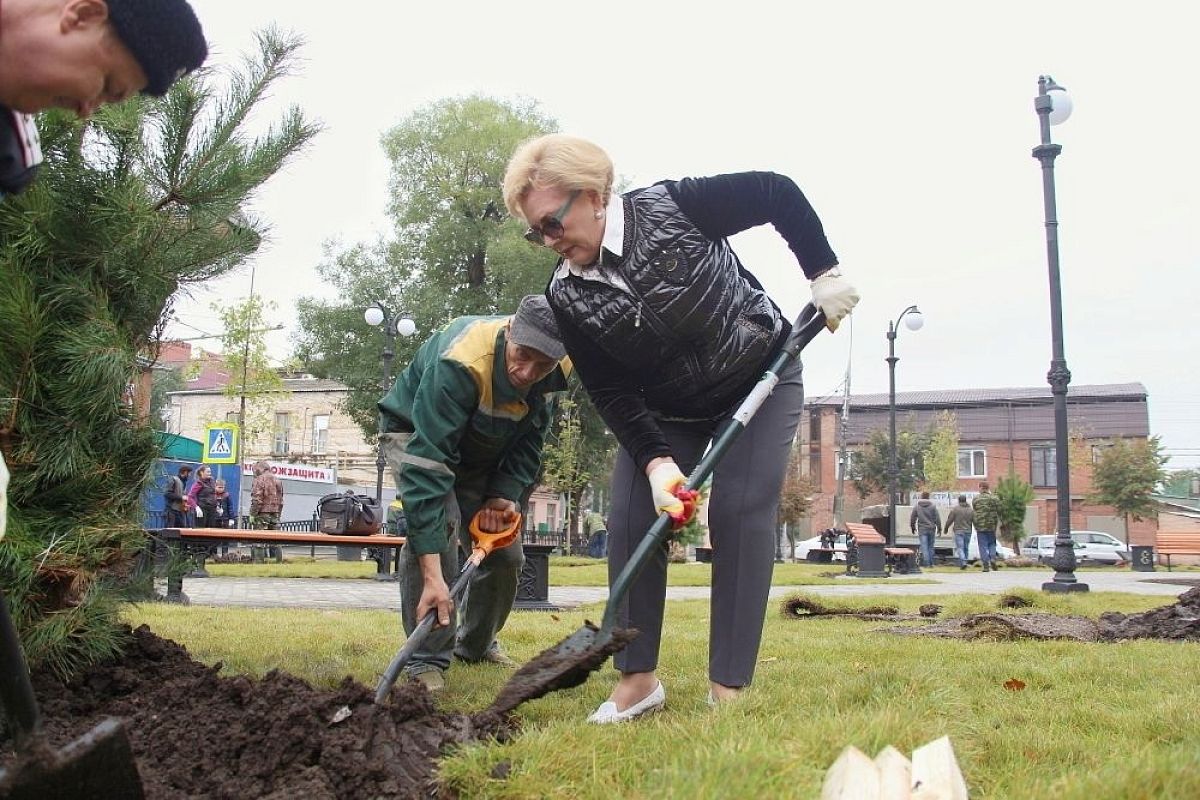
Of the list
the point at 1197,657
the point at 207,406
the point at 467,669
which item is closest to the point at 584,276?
the point at 467,669

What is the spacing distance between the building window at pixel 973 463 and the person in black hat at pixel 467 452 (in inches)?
2432

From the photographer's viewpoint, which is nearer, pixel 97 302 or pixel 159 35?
pixel 159 35

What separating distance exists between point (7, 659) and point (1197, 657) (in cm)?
481

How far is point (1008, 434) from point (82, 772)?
6475 cm

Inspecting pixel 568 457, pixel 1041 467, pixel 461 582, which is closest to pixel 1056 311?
pixel 461 582

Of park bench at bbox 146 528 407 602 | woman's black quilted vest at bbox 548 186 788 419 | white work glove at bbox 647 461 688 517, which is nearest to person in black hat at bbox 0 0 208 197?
woman's black quilted vest at bbox 548 186 788 419

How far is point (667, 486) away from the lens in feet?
10.1

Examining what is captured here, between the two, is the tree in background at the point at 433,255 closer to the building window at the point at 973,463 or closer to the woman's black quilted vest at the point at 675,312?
the woman's black quilted vest at the point at 675,312

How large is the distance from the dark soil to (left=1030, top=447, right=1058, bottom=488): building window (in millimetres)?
62053

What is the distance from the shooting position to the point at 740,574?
3.18 m

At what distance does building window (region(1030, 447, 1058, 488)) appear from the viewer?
59281mm

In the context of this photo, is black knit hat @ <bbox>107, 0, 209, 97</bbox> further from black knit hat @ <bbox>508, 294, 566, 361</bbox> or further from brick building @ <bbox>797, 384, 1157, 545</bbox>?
brick building @ <bbox>797, 384, 1157, 545</bbox>

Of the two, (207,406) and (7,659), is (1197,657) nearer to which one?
(7,659)

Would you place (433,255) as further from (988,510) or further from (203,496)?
(988,510)
